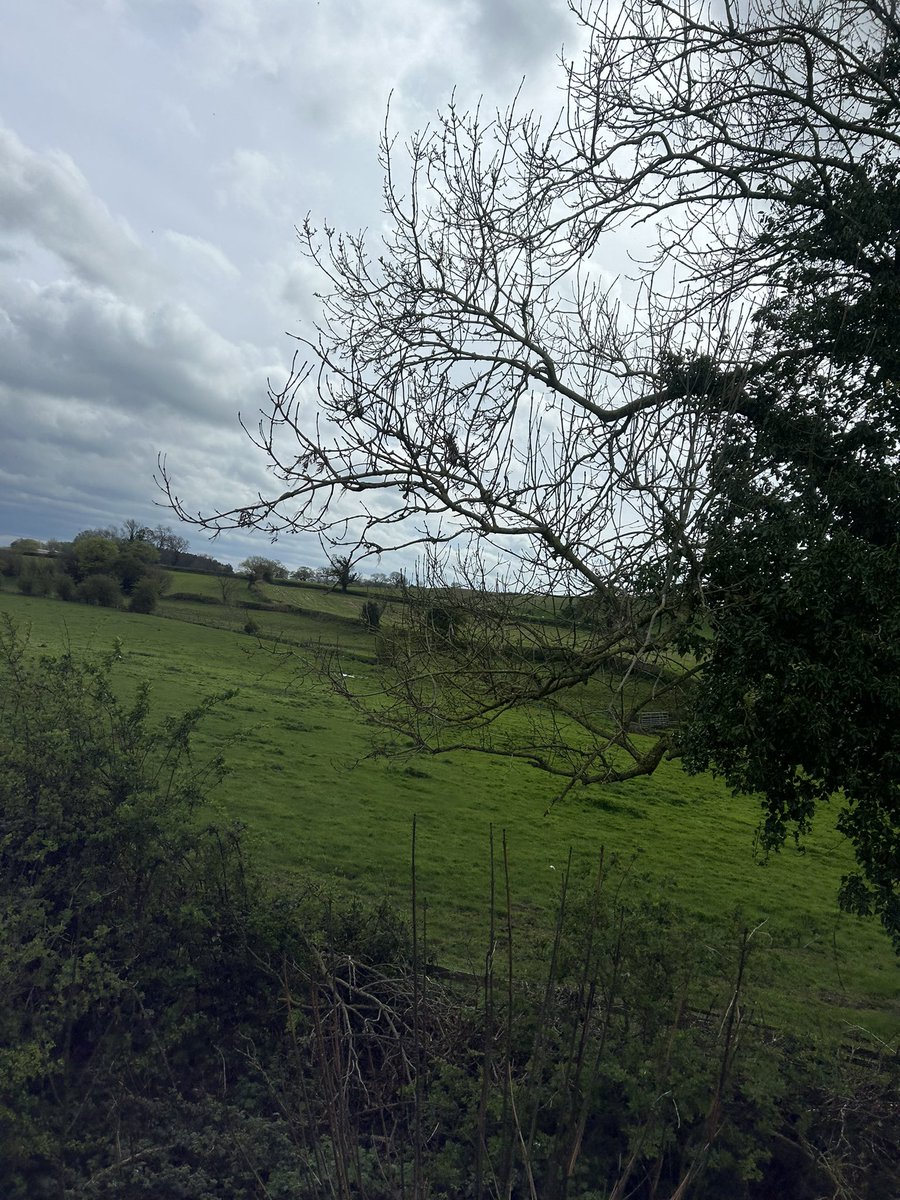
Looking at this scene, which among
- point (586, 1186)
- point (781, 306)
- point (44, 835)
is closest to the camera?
point (586, 1186)

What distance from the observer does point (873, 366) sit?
7062 millimetres

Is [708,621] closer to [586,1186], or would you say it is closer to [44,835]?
[586,1186]

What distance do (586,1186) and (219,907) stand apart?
11.4ft

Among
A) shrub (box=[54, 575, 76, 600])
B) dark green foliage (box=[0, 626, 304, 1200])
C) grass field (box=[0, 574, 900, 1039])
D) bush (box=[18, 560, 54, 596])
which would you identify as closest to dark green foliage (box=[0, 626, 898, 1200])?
dark green foliage (box=[0, 626, 304, 1200])

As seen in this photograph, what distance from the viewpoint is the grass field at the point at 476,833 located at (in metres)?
8.35

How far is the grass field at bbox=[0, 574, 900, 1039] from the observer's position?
8.35 meters

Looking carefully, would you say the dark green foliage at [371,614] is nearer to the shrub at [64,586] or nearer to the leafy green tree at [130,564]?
the leafy green tree at [130,564]

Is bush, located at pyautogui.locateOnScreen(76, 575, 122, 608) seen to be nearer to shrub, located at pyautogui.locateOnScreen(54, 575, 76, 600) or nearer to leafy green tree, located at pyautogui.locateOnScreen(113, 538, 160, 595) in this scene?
shrub, located at pyautogui.locateOnScreen(54, 575, 76, 600)

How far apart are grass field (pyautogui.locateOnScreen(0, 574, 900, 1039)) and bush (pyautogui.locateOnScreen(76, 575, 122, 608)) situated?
9.87 metres

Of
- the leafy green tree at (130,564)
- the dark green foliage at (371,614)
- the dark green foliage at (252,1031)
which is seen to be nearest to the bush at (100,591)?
the leafy green tree at (130,564)

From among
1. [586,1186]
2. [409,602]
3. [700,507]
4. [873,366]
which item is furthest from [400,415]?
[586,1186]

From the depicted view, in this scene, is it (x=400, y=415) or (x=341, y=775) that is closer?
(x=400, y=415)

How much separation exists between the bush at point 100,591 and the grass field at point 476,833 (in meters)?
9.87

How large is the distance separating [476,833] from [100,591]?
25124mm
